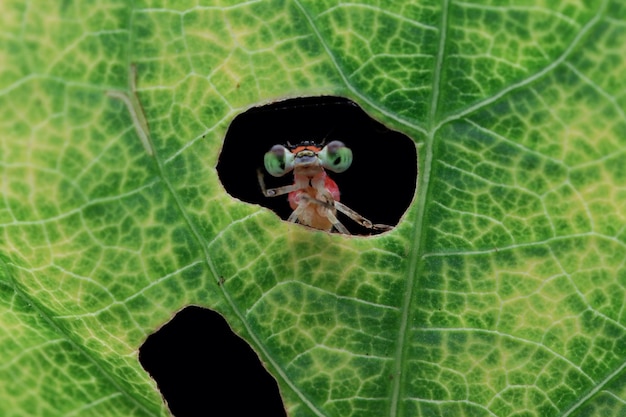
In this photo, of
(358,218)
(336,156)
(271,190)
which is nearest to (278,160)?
(271,190)

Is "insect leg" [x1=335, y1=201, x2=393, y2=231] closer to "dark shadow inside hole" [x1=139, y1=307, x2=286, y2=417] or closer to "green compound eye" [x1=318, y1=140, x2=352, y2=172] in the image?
"green compound eye" [x1=318, y1=140, x2=352, y2=172]

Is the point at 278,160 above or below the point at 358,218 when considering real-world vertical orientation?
above

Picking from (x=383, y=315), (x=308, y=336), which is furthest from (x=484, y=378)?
(x=308, y=336)

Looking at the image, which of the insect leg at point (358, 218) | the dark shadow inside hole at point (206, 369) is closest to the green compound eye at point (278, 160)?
the insect leg at point (358, 218)

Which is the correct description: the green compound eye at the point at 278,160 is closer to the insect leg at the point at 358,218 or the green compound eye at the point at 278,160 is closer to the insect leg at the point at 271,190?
the insect leg at the point at 271,190

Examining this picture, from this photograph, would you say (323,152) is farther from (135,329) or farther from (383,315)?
(135,329)

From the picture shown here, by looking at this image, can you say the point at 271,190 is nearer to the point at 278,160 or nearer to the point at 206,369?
the point at 278,160
